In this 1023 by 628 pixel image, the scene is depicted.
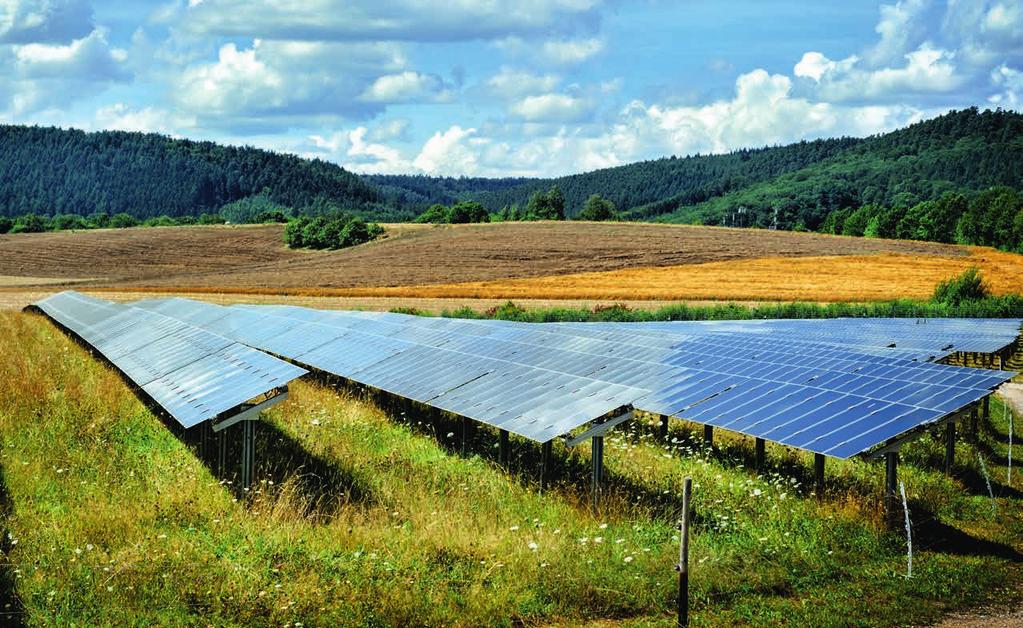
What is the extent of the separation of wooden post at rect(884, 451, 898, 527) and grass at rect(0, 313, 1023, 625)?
0.66ft

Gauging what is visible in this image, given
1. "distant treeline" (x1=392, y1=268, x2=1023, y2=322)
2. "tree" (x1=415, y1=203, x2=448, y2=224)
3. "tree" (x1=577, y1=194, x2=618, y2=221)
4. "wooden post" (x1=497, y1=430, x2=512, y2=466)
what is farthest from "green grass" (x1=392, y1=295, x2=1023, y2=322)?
"tree" (x1=577, y1=194, x2=618, y2=221)

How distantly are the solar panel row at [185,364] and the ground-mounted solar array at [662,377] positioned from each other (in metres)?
2.70

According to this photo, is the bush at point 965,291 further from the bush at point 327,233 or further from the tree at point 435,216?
the tree at point 435,216

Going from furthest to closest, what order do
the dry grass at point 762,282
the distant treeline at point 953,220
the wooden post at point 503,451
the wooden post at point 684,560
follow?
the distant treeline at point 953,220, the dry grass at point 762,282, the wooden post at point 503,451, the wooden post at point 684,560

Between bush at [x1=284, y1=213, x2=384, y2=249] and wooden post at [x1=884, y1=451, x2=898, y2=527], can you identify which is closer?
wooden post at [x1=884, y1=451, x2=898, y2=527]

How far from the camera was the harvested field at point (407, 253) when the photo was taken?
77.1m

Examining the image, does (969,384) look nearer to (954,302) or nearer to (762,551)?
(762,551)

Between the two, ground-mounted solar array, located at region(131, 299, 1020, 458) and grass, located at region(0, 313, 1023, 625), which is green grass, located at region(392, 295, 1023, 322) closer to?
ground-mounted solar array, located at region(131, 299, 1020, 458)

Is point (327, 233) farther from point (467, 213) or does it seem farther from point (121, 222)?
point (121, 222)

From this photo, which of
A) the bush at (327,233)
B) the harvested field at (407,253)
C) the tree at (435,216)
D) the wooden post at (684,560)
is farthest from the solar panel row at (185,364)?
the tree at (435,216)

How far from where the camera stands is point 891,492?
1412 centimetres

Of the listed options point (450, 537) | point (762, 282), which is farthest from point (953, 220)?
point (450, 537)

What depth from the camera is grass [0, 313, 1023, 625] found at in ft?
33.7

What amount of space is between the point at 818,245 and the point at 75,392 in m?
73.9
